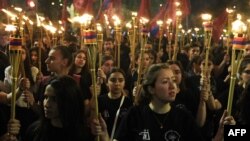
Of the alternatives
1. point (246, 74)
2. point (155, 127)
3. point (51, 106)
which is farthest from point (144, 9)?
point (51, 106)

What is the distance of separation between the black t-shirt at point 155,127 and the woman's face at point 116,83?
165cm

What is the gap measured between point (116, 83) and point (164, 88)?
5.62 feet

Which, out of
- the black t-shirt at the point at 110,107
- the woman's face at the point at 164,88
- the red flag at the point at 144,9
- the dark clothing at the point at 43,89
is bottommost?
the black t-shirt at the point at 110,107

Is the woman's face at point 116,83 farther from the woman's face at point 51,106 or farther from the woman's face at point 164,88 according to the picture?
the woman's face at point 51,106

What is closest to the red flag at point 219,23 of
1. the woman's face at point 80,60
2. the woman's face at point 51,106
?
the woman's face at point 80,60

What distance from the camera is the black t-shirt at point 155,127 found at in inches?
166

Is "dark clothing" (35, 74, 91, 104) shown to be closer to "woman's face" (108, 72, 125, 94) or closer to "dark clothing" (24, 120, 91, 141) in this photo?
"woman's face" (108, 72, 125, 94)

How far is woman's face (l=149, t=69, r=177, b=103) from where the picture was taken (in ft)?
14.6

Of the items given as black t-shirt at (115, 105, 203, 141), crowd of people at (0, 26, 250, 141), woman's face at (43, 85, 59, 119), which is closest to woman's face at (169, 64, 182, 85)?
Result: crowd of people at (0, 26, 250, 141)

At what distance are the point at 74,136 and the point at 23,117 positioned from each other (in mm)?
2067

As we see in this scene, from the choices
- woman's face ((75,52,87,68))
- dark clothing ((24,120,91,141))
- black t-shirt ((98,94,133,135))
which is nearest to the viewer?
dark clothing ((24,120,91,141))

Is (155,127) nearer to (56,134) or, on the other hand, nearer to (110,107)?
(56,134)

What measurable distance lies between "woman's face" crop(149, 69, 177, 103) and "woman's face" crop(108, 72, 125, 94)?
1.49 meters

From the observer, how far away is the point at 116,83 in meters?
6.14
